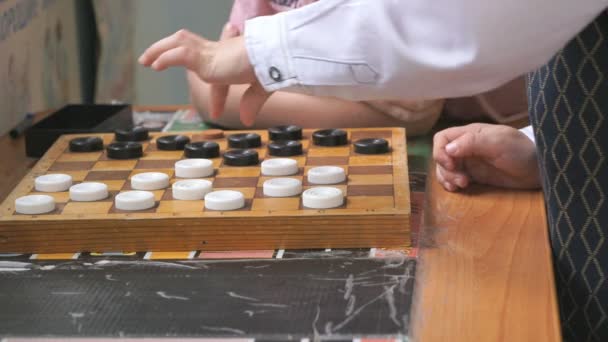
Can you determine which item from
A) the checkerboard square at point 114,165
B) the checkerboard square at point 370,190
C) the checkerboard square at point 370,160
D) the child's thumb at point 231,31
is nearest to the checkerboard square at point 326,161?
the checkerboard square at point 370,160

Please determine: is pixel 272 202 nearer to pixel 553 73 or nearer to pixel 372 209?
pixel 372 209

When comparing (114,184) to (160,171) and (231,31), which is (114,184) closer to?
(160,171)

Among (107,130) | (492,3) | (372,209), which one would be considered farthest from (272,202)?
(107,130)

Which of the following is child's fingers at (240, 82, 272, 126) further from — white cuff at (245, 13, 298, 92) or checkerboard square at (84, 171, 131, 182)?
checkerboard square at (84, 171, 131, 182)

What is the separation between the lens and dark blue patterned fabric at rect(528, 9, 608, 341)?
1.00 metres

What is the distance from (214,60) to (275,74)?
8 centimetres

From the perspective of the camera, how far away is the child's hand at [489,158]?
45.0 inches

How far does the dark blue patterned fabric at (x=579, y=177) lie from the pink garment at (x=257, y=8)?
2.01ft

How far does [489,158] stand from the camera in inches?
45.5

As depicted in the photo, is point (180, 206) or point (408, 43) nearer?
point (408, 43)

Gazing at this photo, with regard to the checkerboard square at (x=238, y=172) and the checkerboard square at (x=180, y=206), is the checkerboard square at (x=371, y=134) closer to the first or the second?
the checkerboard square at (x=238, y=172)

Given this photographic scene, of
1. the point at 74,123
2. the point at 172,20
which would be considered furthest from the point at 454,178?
the point at 172,20

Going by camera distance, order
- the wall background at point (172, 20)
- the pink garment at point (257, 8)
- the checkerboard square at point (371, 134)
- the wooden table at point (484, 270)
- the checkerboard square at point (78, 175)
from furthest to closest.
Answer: the wall background at point (172, 20) < the pink garment at point (257, 8) < the checkerboard square at point (371, 134) < the checkerboard square at point (78, 175) < the wooden table at point (484, 270)

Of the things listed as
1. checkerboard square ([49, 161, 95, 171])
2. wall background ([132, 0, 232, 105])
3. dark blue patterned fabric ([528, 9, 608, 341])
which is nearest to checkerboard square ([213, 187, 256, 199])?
checkerboard square ([49, 161, 95, 171])
